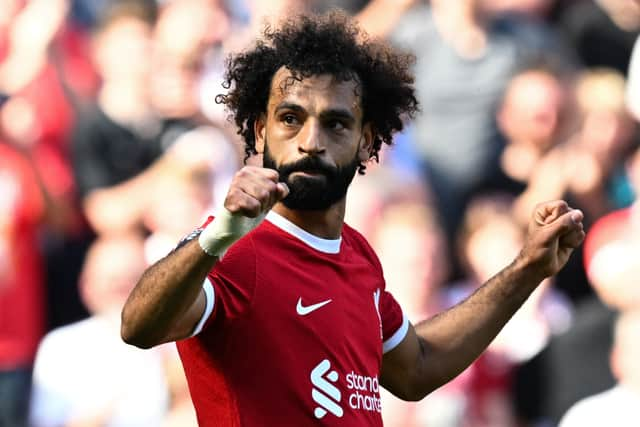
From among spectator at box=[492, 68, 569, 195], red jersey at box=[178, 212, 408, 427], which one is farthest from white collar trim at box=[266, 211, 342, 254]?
spectator at box=[492, 68, 569, 195]

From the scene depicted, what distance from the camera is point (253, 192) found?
A: 3.35m

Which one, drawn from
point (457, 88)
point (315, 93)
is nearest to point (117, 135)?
point (457, 88)

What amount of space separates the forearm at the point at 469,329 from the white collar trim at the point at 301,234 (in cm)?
73

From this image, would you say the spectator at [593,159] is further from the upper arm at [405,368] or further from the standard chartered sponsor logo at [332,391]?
the standard chartered sponsor logo at [332,391]

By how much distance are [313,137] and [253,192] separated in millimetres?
590

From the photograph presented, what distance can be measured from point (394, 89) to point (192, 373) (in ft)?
4.09

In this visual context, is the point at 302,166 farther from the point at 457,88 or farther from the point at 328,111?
the point at 457,88

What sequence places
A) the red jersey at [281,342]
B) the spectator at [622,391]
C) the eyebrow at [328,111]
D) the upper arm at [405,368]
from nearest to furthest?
the red jersey at [281,342], the eyebrow at [328,111], the upper arm at [405,368], the spectator at [622,391]

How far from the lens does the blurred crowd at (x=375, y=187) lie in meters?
7.66

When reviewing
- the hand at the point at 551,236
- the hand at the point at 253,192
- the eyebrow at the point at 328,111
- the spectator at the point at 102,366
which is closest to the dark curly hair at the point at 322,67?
the eyebrow at the point at 328,111

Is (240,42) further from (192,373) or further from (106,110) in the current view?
(192,373)

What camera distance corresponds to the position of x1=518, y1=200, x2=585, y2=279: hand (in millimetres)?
4469

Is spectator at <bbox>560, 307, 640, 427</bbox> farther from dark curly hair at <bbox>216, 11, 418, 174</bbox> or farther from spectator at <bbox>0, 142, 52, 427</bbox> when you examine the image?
dark curly hair at <bbox>216, 11, 418, 174</bbox>

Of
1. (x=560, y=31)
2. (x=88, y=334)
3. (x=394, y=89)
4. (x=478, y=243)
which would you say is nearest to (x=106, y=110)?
(x=88, y=334)
